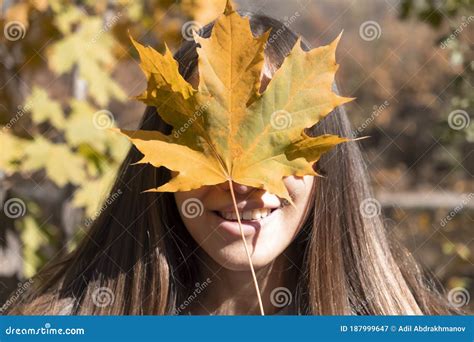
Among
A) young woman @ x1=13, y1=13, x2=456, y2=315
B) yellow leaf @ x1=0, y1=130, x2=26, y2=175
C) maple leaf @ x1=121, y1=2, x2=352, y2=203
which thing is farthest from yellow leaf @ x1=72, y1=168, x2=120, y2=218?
maple leaf @ x1=121, y1=2, x2=352, y2=203

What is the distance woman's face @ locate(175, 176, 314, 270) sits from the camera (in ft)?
4.42

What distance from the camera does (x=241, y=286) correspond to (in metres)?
1.54

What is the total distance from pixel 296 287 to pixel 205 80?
53 cm

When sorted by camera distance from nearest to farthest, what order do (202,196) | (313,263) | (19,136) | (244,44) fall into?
(244,44) < (202,196) < (313,263) < (19,136)

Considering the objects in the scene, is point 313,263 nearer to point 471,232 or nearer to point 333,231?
point 333,231

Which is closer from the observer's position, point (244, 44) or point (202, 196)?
point (244, 44)

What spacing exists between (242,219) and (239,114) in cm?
24

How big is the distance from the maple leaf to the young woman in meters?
0.20

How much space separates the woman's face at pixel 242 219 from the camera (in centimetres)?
135

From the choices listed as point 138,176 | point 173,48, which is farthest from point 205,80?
point 173,48

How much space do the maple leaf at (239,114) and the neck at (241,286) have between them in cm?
38

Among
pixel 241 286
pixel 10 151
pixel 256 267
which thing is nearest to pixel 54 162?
pixel 10 151

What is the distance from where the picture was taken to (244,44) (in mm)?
1158

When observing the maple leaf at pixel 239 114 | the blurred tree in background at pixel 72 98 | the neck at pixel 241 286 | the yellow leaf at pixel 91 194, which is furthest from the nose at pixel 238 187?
the yellow leaf at pixel 91 194
